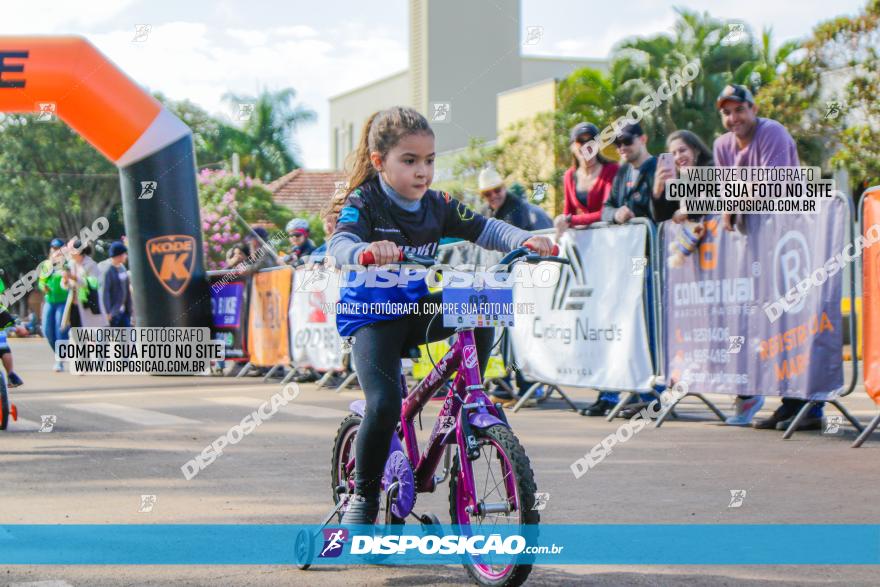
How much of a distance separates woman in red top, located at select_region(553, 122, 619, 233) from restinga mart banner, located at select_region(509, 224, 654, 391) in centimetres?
19

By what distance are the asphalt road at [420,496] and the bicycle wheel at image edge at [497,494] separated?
257 mm

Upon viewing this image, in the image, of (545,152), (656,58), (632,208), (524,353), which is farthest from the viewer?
(656,58)

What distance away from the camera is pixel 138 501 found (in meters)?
6.77

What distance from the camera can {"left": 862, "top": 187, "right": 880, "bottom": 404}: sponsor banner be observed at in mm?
8492

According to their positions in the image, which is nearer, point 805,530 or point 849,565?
point 849,565

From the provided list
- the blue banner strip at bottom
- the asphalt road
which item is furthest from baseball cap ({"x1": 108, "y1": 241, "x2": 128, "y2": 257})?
the blue banner strip at bottom

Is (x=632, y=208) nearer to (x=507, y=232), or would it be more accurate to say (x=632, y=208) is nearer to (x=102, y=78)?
(x=507, y=232)

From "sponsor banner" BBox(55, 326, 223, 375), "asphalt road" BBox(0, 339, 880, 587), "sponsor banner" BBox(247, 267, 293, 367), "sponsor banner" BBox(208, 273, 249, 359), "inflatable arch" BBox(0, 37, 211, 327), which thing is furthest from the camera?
"sponsor banner" BBox(55, 326, 223, 375)

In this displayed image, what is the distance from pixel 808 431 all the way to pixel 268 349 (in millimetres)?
9840

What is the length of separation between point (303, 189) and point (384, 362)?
194ft

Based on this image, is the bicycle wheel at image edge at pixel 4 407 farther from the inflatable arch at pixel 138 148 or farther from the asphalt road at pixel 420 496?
the inflatable arch at pixel 138 148

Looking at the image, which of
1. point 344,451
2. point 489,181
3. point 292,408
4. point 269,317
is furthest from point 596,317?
point 269,317

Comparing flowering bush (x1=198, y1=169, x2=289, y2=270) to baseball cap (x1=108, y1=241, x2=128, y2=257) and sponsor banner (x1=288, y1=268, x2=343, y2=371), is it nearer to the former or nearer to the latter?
baseball cap (x1=108, y1=241, x2=128, y2=257)

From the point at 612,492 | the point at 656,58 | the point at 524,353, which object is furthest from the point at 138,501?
the point at 656,58
